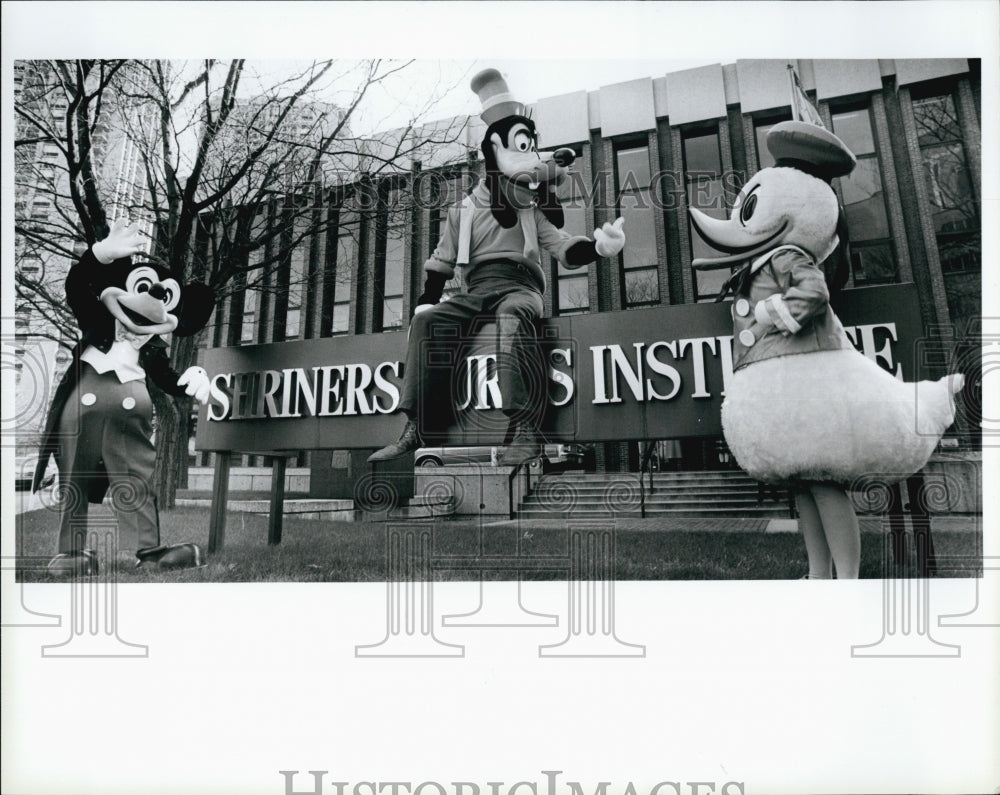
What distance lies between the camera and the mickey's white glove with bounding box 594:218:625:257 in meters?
3.39

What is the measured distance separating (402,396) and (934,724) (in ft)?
9.26

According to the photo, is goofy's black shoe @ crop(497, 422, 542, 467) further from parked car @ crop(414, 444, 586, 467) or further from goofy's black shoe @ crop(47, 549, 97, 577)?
goofy's black shoe @ crop(47, 549, 97, 577)

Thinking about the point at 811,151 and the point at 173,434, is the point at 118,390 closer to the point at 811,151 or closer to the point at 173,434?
the point at 173,434

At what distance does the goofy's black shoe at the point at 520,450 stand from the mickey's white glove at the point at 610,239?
92cm

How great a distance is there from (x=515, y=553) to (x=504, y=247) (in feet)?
4.72

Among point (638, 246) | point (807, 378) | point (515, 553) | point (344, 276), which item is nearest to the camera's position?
point (807, 378)

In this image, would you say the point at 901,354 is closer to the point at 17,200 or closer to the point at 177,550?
the point at 177,550

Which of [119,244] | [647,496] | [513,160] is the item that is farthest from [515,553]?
[119,244]

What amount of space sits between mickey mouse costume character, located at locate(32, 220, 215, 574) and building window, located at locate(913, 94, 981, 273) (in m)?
3.46

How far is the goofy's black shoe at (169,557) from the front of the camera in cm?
334

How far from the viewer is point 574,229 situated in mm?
3439

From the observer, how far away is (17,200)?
3.37 meters

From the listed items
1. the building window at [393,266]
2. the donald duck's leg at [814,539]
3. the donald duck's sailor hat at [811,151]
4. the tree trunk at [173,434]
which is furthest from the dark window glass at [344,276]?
the donald duck's leg at [814,539]

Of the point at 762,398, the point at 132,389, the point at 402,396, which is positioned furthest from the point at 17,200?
the point at 762,398
